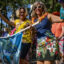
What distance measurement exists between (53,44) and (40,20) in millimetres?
442

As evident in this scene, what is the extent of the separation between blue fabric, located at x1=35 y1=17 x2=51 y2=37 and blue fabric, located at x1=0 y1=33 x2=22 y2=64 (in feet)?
1.51

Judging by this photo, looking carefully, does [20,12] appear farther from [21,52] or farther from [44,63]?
[44,63]

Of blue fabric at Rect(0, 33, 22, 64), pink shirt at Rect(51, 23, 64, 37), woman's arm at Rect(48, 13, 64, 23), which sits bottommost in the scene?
blue fabric at Rect(0, 33, 22, 64)

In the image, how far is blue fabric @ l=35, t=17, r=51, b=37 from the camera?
394 centimetres

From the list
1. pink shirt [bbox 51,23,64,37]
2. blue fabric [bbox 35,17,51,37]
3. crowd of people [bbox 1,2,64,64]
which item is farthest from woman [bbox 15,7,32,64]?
pink shirt [bbox 51,23,64,37]

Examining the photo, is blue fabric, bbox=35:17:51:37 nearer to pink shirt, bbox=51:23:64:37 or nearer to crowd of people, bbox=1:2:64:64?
crowd of people, bbox=1:2:64:64

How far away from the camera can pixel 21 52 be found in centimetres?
433

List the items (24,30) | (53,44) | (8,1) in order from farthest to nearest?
(8,1), (24,30), (53,44)

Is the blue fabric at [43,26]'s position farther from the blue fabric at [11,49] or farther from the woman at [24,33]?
the blue fabric at [11,49]

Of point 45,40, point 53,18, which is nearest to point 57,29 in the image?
point 53,18

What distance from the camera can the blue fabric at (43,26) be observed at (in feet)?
12.9

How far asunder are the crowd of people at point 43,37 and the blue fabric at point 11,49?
0.09 meters

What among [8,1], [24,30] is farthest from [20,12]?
[8,1]

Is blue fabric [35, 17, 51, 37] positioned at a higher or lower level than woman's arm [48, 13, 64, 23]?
lower
